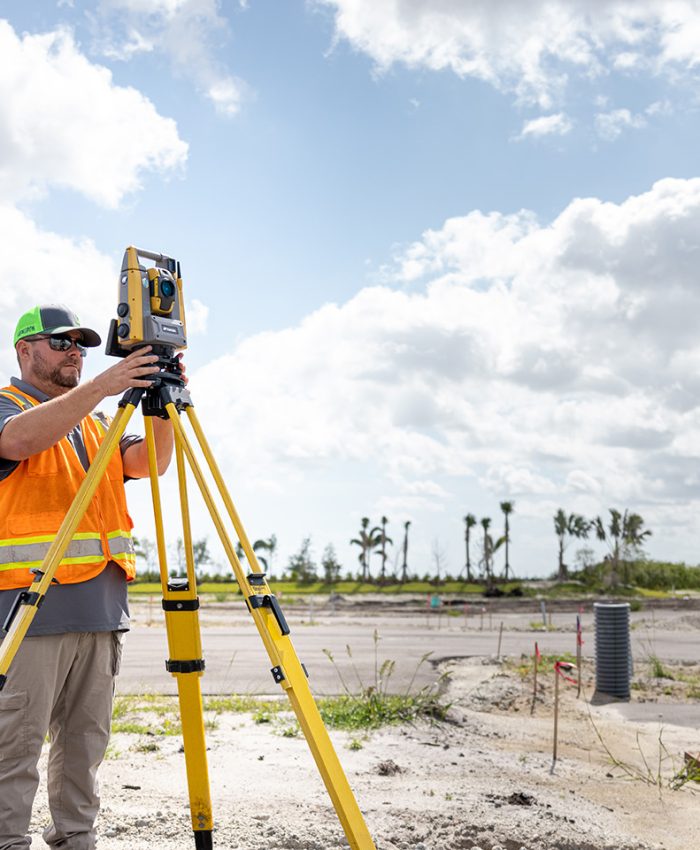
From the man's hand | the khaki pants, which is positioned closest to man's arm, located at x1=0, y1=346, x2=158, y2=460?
the man's hand

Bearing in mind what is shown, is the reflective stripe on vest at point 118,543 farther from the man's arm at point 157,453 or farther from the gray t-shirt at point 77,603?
the man's arm at point 157,453

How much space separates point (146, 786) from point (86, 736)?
1.97 meters

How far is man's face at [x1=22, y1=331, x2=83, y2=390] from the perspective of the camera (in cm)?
305

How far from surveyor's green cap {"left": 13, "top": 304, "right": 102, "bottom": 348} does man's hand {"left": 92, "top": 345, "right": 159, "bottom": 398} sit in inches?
18.9

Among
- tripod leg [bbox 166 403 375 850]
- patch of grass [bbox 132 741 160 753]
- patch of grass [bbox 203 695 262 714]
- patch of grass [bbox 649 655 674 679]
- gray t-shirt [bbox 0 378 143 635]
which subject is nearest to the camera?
tripod leg [bbox 166 403 375 850]

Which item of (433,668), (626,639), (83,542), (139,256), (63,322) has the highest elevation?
(139,256)

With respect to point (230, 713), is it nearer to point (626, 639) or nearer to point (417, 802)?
point (417, 802)

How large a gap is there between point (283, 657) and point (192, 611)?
0.52 meters

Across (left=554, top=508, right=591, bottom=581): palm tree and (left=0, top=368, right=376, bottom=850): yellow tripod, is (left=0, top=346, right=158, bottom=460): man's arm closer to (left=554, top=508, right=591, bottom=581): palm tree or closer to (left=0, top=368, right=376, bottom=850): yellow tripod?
(left=0, top=368, right=376, bottom=850): yellow tripod

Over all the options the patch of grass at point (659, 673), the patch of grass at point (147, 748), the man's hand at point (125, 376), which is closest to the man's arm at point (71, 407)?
the man's hand at point (125, 376)

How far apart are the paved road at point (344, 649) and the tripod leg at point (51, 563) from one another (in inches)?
249

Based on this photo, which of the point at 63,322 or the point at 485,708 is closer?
the point at 63,322

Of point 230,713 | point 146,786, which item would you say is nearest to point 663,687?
point 230,713

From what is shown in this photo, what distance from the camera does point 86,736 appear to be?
9.60 feet
